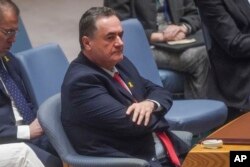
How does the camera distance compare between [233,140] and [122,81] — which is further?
[122,81]

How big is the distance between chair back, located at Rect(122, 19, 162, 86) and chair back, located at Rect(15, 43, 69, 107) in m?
0.44

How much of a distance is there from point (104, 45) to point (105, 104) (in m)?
0.30

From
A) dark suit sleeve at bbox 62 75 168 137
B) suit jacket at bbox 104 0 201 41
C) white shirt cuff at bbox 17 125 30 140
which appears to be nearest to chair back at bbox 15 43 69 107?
white shirt cuff at bbox 17 125 30 140

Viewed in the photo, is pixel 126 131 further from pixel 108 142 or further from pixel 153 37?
pixel 153 37

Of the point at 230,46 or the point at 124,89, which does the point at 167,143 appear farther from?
the point at 230,46

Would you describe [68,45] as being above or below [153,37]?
below

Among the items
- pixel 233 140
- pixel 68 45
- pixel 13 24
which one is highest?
pixel 13 24

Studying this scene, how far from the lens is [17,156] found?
2506 mm

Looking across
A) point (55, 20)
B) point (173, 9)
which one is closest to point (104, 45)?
point (173, 9)

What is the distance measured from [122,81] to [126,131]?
1.02 feet

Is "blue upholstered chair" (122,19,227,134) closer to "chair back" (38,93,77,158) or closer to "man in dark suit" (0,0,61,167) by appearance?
"man in dark suit" (0,0,61,167)

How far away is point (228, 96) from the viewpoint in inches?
146

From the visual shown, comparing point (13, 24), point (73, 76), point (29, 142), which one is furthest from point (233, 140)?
point (13, 24)

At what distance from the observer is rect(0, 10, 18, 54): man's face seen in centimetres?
287
